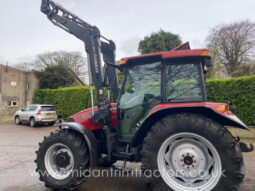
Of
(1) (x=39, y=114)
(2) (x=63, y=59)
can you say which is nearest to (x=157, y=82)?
(1) (x=39, y=114)

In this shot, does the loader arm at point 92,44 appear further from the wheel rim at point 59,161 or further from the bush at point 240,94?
the bush at point 240,94

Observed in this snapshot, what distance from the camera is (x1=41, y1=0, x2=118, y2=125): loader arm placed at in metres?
3.31

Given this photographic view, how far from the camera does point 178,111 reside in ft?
8.97

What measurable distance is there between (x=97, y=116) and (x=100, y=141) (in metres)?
0.50

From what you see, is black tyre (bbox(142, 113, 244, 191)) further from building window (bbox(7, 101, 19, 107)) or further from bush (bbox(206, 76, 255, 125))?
building window (bbox(7, 101, 19, 107))

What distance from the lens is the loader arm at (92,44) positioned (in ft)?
10.9

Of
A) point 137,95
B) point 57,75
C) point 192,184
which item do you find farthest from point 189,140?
point 57,75

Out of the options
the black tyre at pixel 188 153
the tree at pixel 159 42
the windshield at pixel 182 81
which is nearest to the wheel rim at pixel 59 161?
the black tyre at pixel 188 153

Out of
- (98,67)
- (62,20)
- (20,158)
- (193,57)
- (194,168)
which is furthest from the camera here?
(20,158)

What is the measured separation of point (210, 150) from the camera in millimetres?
2543

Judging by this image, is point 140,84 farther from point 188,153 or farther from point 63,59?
point 63,59

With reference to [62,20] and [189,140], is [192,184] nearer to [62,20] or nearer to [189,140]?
[189,140]

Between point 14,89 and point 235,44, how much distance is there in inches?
856

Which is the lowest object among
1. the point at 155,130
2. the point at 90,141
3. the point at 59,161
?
the point at 59,161
